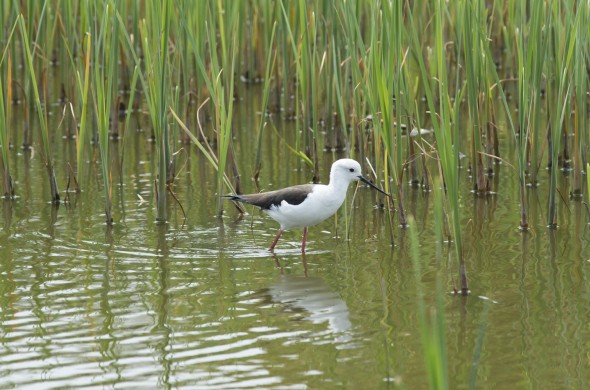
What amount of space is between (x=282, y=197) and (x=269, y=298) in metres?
1.19

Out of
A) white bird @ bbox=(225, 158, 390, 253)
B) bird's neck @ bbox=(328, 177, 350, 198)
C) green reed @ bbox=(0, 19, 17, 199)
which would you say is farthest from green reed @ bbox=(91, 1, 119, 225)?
bird's neck @ bbox=(328, 177, 350, 198)

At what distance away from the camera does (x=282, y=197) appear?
7695 millimetres

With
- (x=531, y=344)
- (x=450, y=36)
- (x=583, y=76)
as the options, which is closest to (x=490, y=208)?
(x=583, y=76)

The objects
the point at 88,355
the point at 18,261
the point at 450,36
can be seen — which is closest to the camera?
the point at 88,355

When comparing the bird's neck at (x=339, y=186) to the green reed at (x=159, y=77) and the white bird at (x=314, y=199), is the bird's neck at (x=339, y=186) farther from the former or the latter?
the green reed at (x=159, y=77)

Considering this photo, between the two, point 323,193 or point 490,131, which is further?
point 490,131

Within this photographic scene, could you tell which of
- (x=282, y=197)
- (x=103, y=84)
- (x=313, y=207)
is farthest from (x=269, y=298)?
(x=103, y=84)

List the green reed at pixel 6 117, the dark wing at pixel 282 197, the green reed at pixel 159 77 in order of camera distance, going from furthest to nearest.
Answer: the green reed at pixel 6 117 < the dark wing at pixel 282 197 < the green reed at pixel 159 77

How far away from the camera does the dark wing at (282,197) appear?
25.0ft

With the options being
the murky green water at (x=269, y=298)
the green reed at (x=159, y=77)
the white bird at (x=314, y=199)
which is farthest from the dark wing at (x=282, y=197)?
the green reed at (x=159, y=77)

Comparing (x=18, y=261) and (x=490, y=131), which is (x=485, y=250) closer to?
A: (x=490, y=131)

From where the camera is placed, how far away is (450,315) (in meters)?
6.23

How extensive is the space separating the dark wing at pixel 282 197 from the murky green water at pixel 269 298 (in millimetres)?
324

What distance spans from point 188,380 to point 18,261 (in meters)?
2.56
